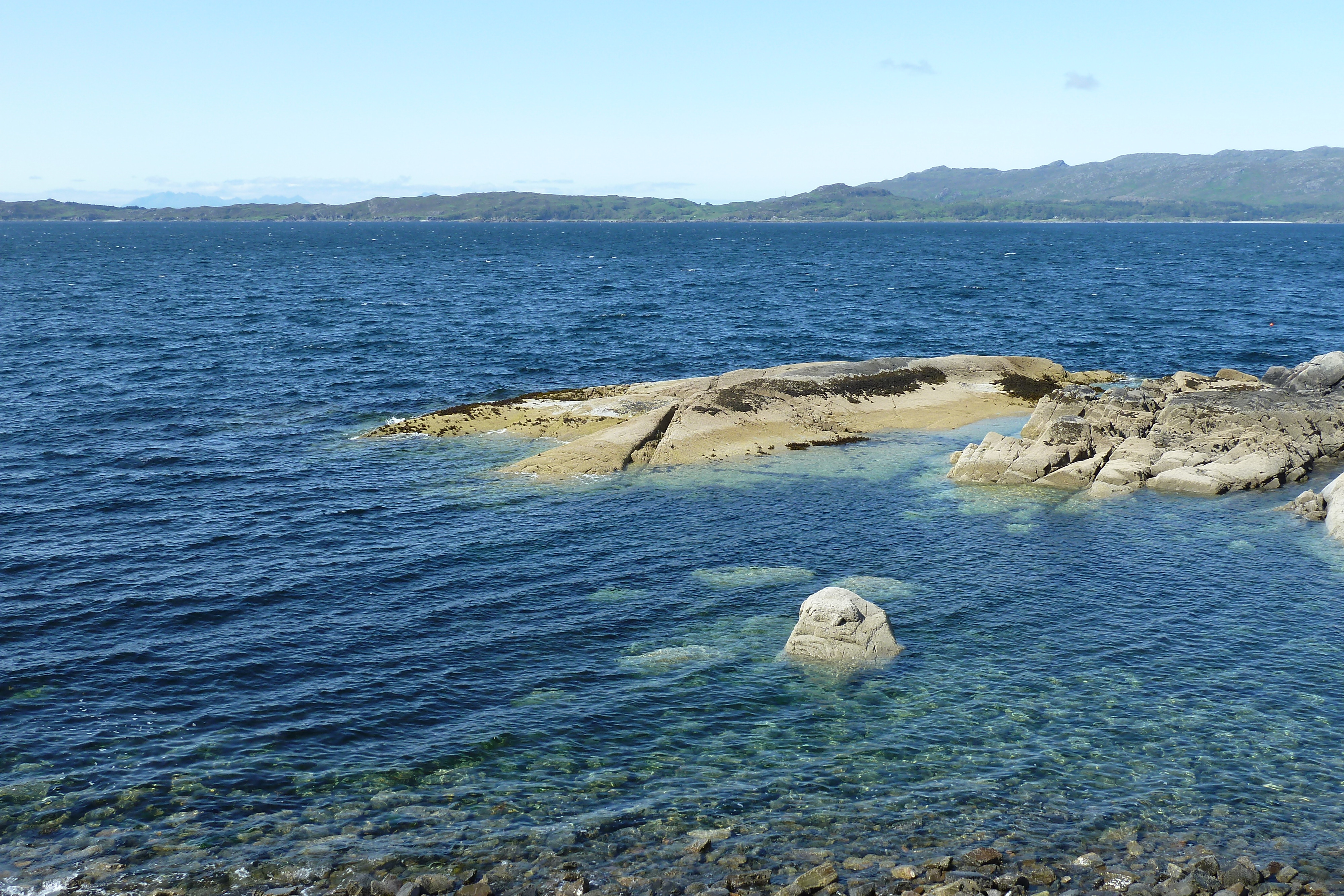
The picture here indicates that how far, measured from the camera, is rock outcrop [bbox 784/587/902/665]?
28844mm

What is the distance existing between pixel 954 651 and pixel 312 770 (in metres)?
18.5

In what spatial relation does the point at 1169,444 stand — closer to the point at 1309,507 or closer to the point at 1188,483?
the point at 1188,483

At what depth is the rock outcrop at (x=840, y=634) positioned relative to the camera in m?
28.8

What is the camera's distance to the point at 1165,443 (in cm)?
4872

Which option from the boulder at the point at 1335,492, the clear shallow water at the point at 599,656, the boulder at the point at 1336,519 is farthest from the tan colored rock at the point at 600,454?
the boulder at the point at 1335,492

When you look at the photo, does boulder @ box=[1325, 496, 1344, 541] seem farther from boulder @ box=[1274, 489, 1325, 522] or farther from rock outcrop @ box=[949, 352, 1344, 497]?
rock outcrop @ box=[949, 352, 1344, 497]

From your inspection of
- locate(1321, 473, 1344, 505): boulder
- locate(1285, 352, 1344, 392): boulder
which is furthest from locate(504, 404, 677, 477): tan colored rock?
locate(1285, 352, 1344, 392): boulder

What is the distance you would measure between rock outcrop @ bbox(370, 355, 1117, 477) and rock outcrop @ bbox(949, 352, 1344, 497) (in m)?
7.79

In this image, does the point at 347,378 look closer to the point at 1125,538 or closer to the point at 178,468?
the point at 178,468

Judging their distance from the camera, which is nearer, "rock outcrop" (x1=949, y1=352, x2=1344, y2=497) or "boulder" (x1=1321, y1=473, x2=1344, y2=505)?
"boulder" (x1=1321, y1=473, x2=1344, y2=505)

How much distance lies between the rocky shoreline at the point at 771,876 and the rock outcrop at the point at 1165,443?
27423 mm

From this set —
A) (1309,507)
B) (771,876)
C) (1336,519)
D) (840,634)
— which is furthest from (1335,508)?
(771,876)

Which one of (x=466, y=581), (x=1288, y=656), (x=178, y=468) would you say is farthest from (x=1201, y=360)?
(x=178, y=468)

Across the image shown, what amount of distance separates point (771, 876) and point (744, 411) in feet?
120
